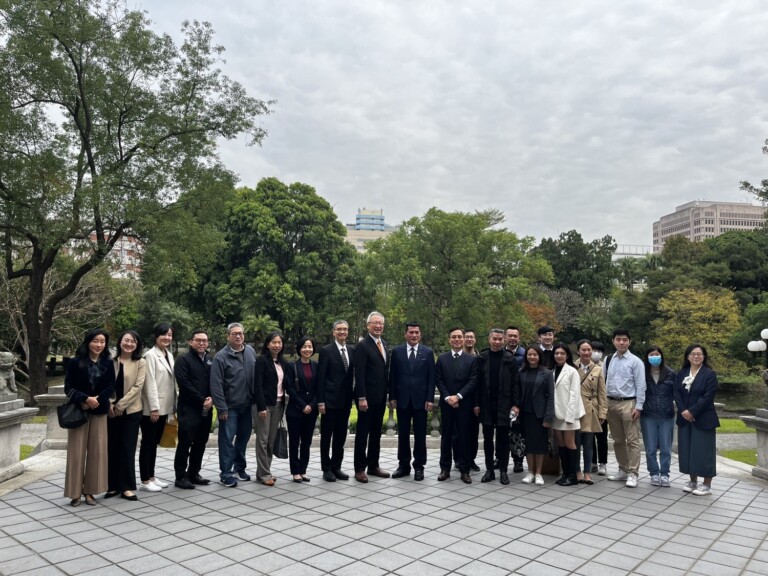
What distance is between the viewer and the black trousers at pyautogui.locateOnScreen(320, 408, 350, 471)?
648 centimetres

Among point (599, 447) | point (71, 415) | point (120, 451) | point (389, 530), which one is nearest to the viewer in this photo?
point (389, 530)

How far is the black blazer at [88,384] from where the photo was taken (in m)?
5.35

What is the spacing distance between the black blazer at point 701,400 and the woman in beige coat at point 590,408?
0.85 metres

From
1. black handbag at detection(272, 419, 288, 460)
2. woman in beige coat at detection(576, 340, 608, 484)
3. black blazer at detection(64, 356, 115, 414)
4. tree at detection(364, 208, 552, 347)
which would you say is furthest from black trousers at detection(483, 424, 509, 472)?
tree at detection(364, 208, 552, 347)

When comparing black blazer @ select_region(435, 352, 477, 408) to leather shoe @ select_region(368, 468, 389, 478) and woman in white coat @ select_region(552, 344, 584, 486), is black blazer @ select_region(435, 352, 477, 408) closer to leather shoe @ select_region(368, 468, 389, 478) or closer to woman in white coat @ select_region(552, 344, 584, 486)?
woman in white coat @ select_region(552, 344, 584, 486)

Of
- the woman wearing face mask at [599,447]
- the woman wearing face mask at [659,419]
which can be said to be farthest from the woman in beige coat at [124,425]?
the woman wearing face mask at [659,419]

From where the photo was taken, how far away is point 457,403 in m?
6.62

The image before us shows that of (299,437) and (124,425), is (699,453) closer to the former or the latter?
(299,437)

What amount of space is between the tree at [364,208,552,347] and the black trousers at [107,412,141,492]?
19.1m

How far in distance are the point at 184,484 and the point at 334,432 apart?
1.78 meters

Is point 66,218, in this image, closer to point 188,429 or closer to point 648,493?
point 188,429

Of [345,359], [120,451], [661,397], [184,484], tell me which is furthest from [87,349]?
[661,397]

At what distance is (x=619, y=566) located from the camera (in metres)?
4.02

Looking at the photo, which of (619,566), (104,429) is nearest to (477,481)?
(619,566)
